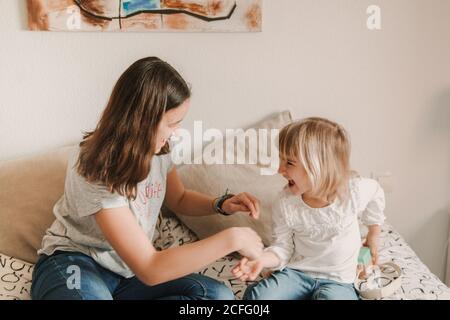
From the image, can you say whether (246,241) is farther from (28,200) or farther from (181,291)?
(28,200)

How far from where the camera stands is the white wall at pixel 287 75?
1923 mm

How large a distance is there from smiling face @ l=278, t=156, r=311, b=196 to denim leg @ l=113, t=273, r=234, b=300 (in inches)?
14.2

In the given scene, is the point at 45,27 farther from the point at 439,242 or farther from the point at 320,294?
the point at 439,242

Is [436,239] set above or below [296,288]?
below

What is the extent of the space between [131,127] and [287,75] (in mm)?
871

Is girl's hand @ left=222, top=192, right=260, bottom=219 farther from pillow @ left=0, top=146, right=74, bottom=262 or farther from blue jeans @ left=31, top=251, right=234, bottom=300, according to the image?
pillow @ left=0, top=146, right=74, bottom=262

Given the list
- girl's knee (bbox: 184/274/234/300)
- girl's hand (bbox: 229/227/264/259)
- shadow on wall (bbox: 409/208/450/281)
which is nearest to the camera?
girl's hand (bbox: 229/227/264/259)

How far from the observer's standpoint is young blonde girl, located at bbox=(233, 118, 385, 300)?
1520mm

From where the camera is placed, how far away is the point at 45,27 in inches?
73.2

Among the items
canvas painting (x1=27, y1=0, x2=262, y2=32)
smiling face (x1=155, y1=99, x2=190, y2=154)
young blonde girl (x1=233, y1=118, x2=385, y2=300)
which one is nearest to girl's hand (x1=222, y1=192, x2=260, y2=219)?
young blonde girl (x1=233, y1=118, x2=385, y2=300)

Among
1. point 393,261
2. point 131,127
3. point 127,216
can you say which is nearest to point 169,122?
point 131,127

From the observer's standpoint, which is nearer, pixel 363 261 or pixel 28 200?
pixel 363 261

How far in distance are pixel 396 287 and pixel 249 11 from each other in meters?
1.07

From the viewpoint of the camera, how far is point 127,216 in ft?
4.46
